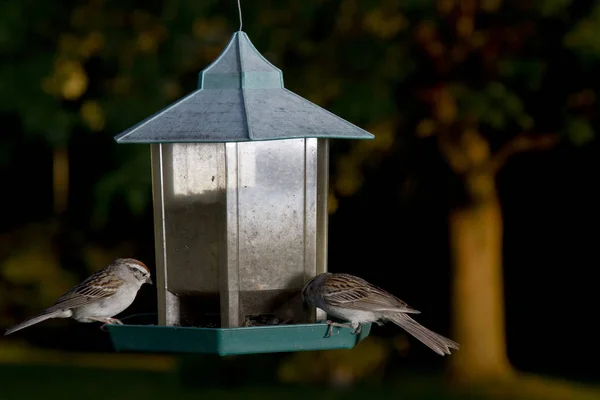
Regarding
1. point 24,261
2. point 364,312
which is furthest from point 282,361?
point 364,312

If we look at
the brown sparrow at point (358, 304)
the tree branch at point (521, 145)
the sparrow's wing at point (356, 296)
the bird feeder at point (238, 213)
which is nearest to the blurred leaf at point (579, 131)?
the tree branch at point (521, 145)

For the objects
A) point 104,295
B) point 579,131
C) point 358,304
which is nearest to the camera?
point 358,304

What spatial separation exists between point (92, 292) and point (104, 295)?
0.08 m

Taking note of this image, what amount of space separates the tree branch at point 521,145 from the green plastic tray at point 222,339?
7.85 metres

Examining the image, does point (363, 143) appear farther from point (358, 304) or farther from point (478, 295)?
point (358, 304)

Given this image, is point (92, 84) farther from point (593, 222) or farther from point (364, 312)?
point (364, 312)

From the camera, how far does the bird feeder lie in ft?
14.2

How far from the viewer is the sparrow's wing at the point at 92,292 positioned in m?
5.27

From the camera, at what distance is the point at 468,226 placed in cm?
1308

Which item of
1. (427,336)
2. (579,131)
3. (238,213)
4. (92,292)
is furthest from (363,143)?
(238,213)

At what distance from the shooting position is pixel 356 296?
4.98 metres

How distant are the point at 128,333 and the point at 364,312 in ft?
3.48

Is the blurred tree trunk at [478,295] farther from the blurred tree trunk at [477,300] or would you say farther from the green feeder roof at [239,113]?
the green feeder roof at [239,113]

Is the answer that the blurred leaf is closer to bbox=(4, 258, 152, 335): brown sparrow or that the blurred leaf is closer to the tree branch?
the tree branch
